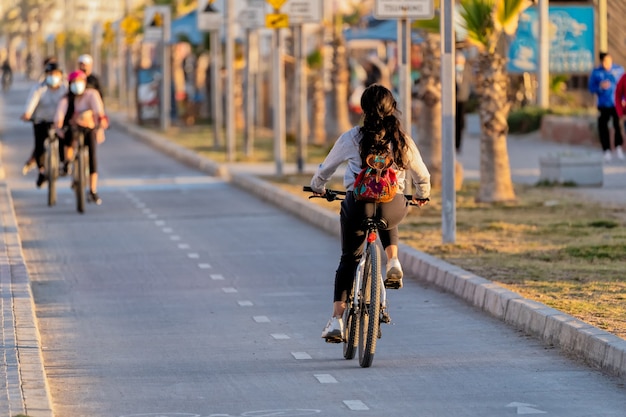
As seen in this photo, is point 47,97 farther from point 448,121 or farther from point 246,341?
point 246,341

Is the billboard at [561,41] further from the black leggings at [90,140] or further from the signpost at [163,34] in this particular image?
the black leggings at [90,140]

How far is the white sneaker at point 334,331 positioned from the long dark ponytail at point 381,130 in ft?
3.30

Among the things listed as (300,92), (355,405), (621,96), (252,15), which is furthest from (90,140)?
(355,405)

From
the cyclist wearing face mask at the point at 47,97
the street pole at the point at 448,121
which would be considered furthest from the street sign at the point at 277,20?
the street pole at the point at 448,121

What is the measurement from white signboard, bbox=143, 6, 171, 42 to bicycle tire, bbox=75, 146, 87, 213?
846 inches

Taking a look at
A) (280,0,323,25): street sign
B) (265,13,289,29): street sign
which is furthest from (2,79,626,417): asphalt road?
(280,0,323,25): street sign

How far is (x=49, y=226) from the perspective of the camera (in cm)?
1947

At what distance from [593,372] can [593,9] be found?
88.0ft

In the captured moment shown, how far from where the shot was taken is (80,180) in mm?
20719

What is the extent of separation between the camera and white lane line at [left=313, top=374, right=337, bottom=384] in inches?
377

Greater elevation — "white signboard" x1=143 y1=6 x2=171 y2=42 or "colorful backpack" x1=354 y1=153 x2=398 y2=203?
"white signboard" x1=143 y1=6 x2=171 y2=42

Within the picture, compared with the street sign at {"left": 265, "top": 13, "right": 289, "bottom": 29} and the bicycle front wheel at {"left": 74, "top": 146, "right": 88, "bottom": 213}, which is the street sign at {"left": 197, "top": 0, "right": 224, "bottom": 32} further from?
the bicycle front wheel at {"left": 74, "top": 146, "right": 88, "bottom": 213}

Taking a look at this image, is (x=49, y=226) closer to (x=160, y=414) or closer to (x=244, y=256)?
(x=244, y=256)

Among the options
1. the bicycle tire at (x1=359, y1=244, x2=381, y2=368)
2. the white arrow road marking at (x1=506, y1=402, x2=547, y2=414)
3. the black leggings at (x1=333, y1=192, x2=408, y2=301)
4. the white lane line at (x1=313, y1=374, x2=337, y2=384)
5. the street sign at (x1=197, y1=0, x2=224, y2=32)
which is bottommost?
the white arrow road marking at (x1=506, y1=402, x2=547, y2=414)
